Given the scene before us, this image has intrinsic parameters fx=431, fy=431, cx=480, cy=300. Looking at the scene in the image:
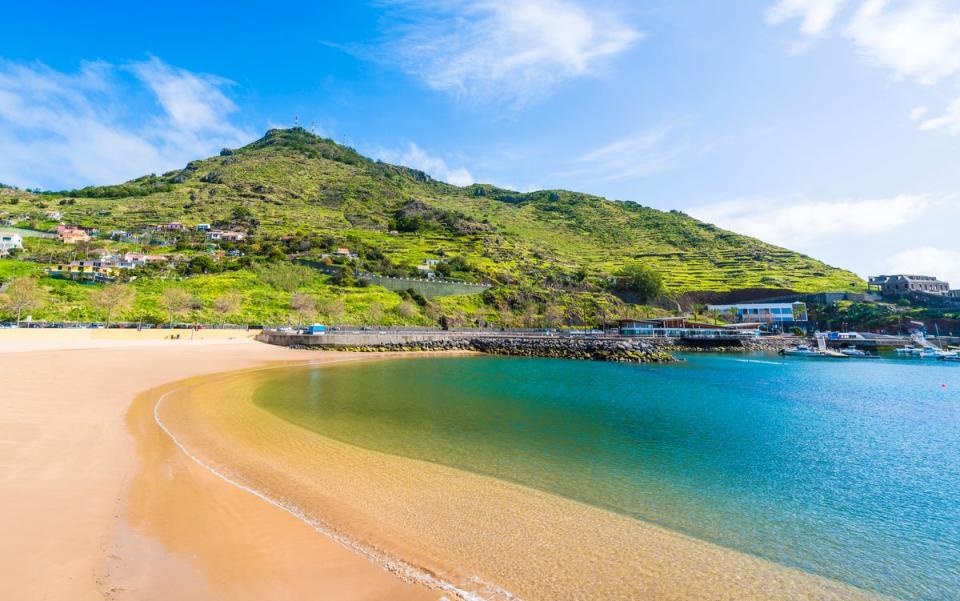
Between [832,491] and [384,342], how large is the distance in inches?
1905

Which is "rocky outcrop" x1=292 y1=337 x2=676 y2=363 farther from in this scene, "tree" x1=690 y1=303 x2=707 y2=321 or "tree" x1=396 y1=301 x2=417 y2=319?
"tree" x1=690 y1=303 x2=707 y2=321

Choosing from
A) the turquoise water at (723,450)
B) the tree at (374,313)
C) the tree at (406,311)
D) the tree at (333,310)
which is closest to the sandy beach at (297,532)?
the turquoise water at (723,450)

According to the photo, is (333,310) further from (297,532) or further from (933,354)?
(933,354)

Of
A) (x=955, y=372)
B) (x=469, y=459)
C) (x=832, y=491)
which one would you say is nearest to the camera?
(x=832, y=491)

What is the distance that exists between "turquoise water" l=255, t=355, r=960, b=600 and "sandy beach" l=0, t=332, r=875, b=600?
1.22 metres

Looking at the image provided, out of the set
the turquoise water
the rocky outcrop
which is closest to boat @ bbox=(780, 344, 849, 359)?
the rocky outcrop

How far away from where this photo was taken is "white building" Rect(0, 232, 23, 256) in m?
82.6

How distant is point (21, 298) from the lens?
44688mm

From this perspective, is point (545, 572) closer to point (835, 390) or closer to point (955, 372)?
point (835, 390)

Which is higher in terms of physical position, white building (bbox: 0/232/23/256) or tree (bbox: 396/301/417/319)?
white building (bbox: 0/232/23/256)

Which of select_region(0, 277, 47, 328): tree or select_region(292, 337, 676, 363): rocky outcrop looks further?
select_region(292, 337, 676, 363): rocky outcrop

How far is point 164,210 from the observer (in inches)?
4811

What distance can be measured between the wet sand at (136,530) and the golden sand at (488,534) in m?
0.49

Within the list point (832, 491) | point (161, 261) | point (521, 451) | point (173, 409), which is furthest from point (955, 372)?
point (161, 261)
